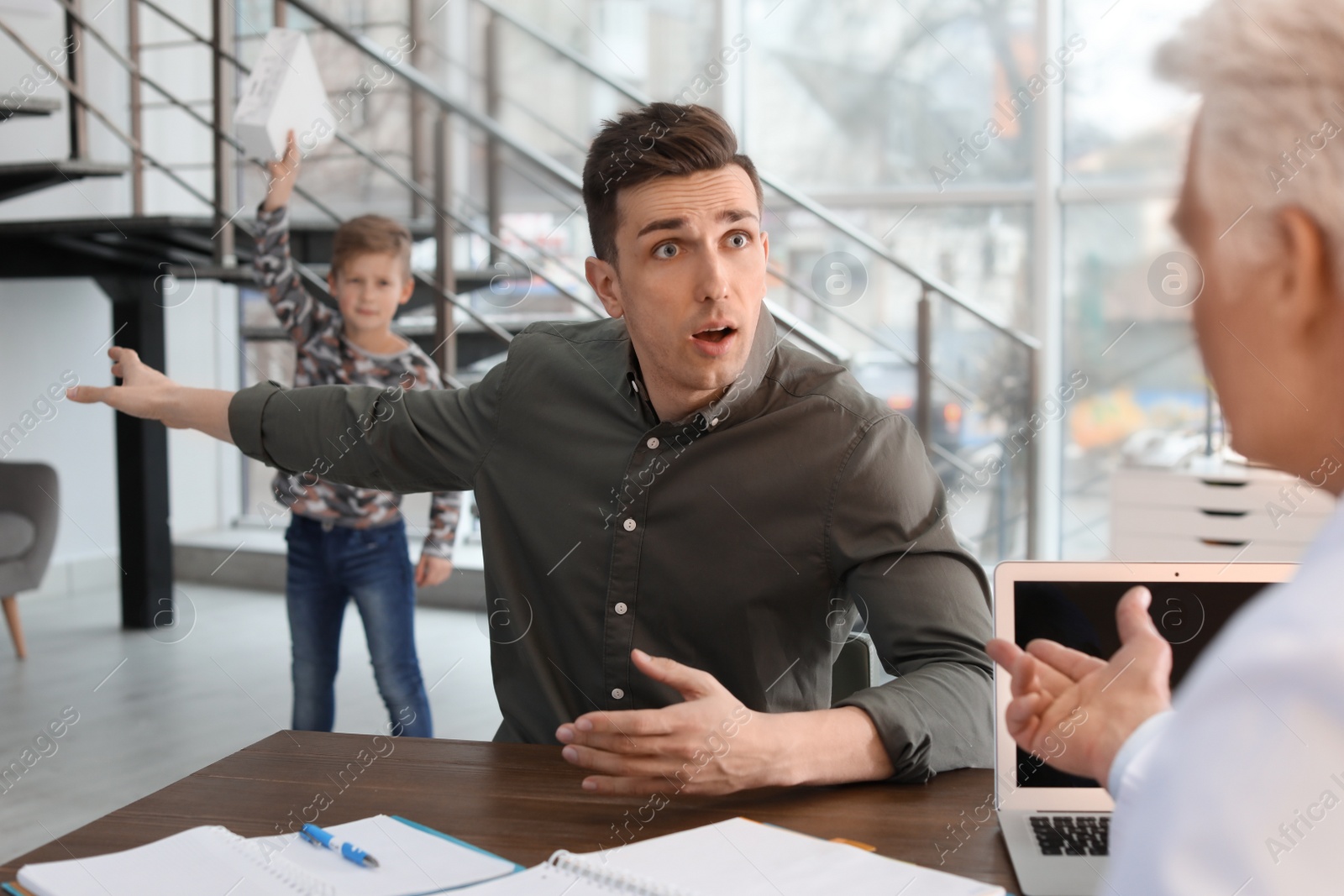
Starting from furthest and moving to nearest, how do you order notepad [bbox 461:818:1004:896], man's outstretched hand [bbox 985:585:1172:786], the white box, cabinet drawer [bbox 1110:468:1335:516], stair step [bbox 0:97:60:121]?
1. cabinet drawer [bbox 1110:468:1335:516]
2. stair step [bbox 0:97:60:121]
3. the white box
4. notepad [bbox 461:818:1004:896]
5. man's outstretched hand [bbox 985:585:1172:786]

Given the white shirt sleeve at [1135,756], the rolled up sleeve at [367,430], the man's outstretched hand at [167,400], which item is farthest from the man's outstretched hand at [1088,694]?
the man's outstretched hand at [167,400]

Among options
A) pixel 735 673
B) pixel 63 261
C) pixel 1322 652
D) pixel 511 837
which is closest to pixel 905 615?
pixel 735 673

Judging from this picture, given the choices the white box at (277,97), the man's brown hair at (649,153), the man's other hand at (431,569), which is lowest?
the man's other hand at (431,569)

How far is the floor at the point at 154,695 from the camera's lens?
110 inches

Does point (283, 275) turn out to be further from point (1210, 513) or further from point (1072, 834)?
point (1210, 513)

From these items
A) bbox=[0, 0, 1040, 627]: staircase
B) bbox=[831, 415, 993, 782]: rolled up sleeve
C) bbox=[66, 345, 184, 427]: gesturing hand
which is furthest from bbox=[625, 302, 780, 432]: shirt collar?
bbox=[0, 0, 1040, 627]: staircase

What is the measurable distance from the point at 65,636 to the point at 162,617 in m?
0.32

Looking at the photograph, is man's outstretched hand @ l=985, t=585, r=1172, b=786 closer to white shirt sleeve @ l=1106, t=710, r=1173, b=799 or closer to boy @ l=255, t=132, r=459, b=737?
white shirt sleeve @ l=1106, t=710, r=1173, b=799

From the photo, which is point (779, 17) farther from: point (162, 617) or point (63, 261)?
point (162, 617)

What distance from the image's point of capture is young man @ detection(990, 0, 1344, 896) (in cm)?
37

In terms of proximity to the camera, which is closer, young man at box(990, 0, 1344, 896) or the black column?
young man at box(990, 0, 1344, 896)

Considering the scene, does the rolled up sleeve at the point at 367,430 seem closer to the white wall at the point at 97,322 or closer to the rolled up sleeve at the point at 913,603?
the rolled up sleeve at the point at 913,603

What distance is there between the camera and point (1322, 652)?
363 mm

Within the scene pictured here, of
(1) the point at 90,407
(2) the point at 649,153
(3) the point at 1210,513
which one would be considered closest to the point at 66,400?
(1) the point at 90,407
